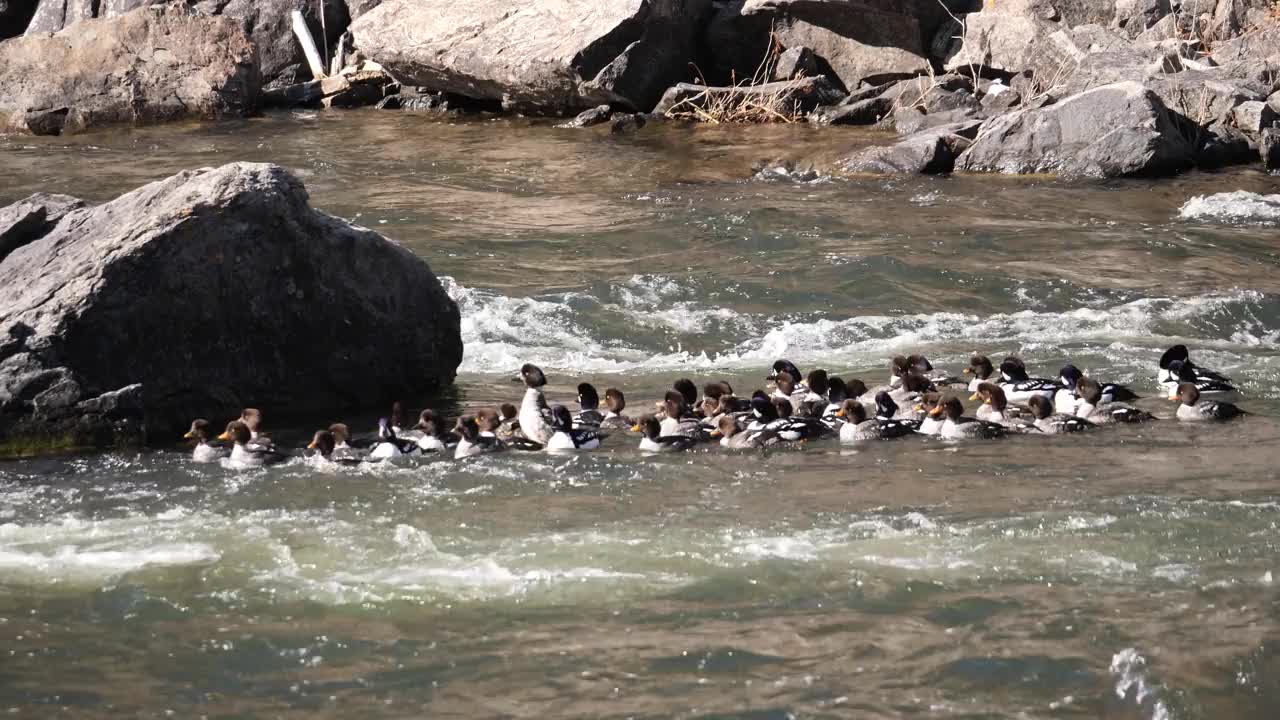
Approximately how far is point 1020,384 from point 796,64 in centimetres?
1602

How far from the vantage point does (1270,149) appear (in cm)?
2206

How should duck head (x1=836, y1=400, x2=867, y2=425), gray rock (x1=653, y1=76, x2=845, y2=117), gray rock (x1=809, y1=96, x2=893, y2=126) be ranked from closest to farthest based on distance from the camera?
duck head (x1=836, y1=400, x2=867, y2=425)
gray rock (x1=809, y1=96, x2=893, y2=126)
gray rock (x1=653, y1=76, x2=845, y2=117)

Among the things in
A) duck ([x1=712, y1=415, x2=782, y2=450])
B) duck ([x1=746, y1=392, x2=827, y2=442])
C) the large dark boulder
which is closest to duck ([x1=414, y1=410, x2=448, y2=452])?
the large dark boulder

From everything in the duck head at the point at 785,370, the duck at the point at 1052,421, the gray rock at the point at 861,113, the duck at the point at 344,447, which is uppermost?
the gray rock at the point at 861,113

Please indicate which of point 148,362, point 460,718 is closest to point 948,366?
point 148,362

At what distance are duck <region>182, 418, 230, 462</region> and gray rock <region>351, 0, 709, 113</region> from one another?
54.8ft

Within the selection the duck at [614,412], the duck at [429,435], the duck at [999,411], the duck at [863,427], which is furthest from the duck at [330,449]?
the duck at [999,411]

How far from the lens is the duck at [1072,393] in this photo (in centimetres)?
1218

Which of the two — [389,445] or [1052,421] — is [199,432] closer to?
[389,445]

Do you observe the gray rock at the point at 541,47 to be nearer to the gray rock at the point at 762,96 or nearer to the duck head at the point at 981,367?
the gray rock at the point at 762,96

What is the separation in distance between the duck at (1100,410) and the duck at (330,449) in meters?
5.21

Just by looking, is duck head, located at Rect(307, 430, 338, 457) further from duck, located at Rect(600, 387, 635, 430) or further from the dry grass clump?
the dry grass clump

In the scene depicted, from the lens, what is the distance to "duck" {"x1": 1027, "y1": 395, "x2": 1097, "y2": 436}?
1160cm

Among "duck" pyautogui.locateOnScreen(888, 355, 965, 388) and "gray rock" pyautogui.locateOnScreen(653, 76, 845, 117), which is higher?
"gray rock" pyautogui.locateOnScreen(653, 76, 845, 117)
